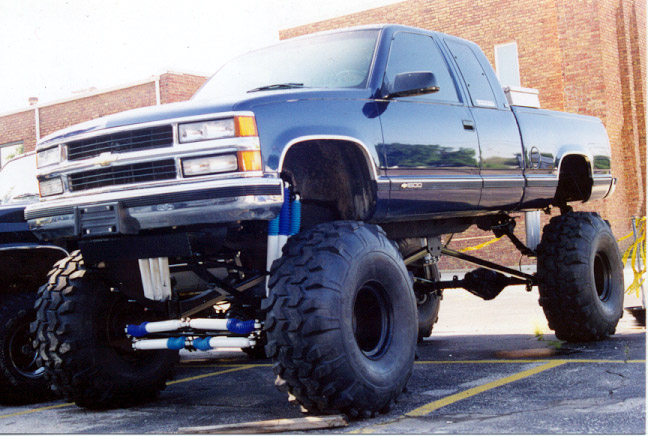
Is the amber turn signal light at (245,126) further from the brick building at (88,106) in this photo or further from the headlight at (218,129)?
the brick building at (88,106)

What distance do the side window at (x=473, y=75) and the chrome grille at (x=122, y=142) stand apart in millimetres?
2813

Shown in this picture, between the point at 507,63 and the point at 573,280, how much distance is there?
14.3 m


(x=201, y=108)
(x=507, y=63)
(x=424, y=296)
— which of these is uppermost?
(x=507, y=63)

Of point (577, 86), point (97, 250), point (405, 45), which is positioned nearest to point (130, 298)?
point (97, 250)

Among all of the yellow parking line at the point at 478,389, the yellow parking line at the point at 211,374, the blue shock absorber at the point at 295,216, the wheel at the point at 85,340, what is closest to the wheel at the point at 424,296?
the yellow parking line at the point at 211,374

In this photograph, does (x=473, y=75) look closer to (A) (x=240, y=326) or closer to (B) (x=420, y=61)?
(B) (x=420, y=61)

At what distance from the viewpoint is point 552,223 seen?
7.81m

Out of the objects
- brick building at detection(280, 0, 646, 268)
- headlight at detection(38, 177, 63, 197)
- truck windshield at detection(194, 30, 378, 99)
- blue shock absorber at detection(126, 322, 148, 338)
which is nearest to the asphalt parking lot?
blue shock absorber at detection(126, 322, 148, 338)

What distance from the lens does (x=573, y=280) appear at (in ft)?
24.6

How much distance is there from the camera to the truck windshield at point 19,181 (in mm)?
7473

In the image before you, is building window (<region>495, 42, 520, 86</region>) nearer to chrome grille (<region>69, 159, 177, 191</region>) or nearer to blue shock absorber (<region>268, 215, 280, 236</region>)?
blue shock absorber (<region>268, 215, 280, 236</region>)

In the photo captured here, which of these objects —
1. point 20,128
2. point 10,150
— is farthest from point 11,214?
point 10,150

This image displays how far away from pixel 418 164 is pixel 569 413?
1.99m

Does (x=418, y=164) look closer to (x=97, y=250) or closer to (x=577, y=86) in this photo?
(x=97, y=250)
